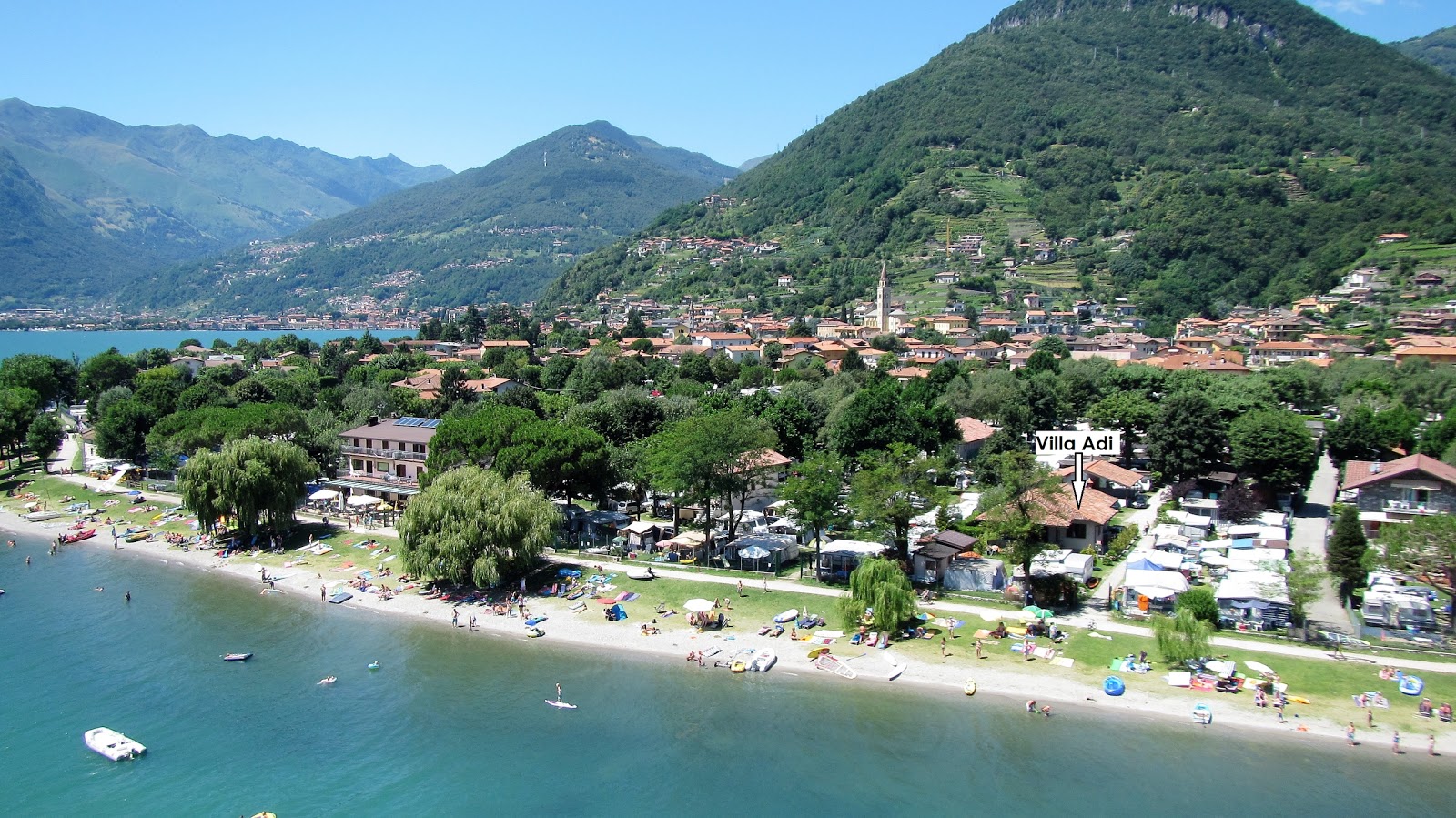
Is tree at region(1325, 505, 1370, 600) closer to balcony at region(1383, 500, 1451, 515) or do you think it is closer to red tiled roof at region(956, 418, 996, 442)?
balcony at region(1383, 500, 1451, 515)

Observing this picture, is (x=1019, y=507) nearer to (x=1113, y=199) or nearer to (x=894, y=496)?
(x=894, y=496)

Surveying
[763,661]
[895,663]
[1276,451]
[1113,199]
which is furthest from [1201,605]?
[1113,199]

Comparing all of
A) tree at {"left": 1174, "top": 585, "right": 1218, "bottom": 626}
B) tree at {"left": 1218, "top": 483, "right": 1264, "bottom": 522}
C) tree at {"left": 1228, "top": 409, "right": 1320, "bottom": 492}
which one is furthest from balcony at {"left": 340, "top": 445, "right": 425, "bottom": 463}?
tree at {"left": 1228, "top": 409, "right": 1320, "bottom": 492}

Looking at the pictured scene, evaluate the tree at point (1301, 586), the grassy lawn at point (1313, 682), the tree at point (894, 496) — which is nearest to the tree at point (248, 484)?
the tree at point (894, 496)

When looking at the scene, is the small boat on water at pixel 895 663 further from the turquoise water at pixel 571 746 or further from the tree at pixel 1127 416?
the tree at pixel 1127 416

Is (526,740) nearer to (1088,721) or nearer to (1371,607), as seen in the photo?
(1088,721)

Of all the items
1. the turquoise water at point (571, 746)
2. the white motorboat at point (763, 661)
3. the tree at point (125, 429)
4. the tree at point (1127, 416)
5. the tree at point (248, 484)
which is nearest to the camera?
the turquoise water at point (571, 746)

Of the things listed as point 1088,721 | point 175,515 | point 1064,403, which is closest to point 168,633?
point 175,515
